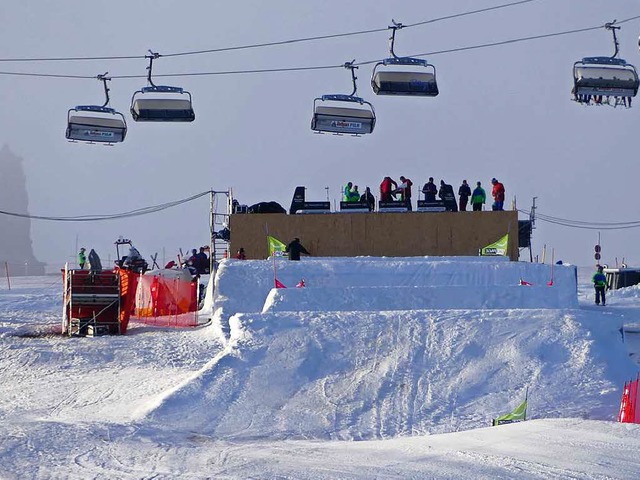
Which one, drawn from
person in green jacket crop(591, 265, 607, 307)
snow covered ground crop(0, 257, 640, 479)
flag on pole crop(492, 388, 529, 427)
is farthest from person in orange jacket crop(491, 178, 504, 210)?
flag on pole crop(492, 388, 529, 427)

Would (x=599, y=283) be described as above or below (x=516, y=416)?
above

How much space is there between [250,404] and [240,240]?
1697 cm

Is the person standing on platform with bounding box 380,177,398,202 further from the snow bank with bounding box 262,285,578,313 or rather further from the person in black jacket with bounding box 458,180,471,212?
the snow bank with bounding box 262,285,578,313

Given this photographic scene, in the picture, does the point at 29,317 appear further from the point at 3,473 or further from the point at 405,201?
the point at 3,473

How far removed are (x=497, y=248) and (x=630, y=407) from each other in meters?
17.3

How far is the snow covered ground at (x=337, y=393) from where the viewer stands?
36.5 feet

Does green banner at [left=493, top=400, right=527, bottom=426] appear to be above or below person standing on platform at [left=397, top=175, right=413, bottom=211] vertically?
below

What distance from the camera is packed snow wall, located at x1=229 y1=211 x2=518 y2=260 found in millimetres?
32562

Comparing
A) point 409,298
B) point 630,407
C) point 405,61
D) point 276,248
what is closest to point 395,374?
A: point 630,407

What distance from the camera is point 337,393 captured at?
17.0m

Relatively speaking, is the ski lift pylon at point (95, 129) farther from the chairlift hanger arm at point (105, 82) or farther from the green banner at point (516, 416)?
the green banner at point (516, 416)

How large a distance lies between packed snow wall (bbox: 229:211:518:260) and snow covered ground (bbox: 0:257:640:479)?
7.59 m

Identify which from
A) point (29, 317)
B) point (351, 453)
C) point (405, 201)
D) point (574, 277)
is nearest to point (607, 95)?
point (574, 277)

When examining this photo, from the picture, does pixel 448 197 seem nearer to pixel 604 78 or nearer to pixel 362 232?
pixel 362 232
